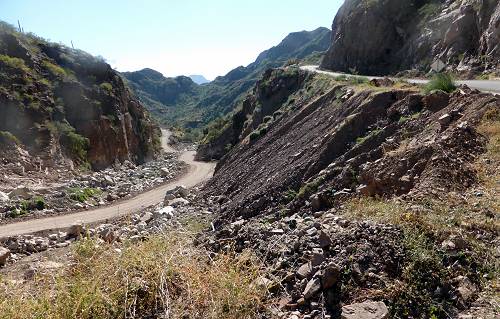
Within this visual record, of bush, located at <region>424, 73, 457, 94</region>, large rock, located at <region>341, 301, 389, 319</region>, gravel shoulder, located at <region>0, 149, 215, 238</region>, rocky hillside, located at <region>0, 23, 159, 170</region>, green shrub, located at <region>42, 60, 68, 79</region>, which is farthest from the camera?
green shrub, located at <region>42, 60, 68, 79</region>

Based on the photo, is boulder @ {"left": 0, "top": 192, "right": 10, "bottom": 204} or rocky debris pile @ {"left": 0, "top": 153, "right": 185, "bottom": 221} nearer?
boulder @ {"left": 0, "top": 192, "right": 10, "bottom": 204}

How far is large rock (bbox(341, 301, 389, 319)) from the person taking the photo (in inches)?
205

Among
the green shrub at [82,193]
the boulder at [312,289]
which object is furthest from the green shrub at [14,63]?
the boulder at [312,289]

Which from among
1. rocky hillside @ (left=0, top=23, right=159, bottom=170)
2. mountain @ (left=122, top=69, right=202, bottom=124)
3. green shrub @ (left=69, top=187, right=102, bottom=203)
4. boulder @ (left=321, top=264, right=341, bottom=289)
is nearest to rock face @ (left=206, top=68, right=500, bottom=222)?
boulder @ (left=321, top=264, right=341, bottom=289)

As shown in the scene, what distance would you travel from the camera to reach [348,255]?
640cm

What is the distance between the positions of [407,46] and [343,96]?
61.5 feet

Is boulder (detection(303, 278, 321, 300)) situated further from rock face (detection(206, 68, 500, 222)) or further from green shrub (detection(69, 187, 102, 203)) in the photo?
green shrub (detection(69, 187, 102, 203))

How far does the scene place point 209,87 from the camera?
189 m

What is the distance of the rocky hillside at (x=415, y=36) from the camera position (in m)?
24.0

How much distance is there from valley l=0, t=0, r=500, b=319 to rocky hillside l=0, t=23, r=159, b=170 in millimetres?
177

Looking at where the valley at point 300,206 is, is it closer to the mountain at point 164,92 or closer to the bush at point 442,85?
the bush at point 442,85

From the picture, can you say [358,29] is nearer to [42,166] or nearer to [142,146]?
[142,146]

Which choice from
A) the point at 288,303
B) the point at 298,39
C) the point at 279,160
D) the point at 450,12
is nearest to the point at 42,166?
the point at 279,160

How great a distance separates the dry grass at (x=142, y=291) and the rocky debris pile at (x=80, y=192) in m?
17.6
